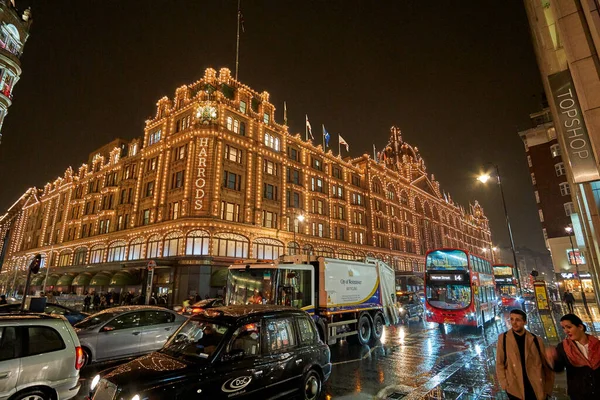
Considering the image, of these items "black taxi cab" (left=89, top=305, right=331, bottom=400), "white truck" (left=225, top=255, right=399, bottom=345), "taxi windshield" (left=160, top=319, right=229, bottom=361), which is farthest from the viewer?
"white truck" (left=225, top=255, right=399, bottom=345)

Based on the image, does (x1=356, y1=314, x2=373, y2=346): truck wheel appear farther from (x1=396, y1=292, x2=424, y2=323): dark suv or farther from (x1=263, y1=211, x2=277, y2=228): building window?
(x1=263, y1=211, x2=277, y2=228): building window

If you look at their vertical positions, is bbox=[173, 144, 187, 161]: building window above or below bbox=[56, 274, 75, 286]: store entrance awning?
above

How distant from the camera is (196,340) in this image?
572 centimetres

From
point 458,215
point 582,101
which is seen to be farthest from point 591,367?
point 458,215

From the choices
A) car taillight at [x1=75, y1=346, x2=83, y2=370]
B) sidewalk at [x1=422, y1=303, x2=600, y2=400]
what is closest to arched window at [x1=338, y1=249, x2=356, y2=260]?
sidewalk at [x1=422, y1=303, x2=600, y2=400]

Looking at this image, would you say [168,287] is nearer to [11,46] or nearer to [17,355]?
[17,355]

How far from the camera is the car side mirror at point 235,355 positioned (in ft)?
17.3

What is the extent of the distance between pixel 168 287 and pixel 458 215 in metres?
84.8

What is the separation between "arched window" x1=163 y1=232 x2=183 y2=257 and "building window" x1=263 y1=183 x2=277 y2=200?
1118cm

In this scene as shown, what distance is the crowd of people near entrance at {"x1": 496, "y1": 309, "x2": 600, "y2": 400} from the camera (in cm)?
396

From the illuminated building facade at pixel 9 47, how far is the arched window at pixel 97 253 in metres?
17.6

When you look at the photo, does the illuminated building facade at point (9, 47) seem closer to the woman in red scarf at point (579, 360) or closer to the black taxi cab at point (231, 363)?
the black taxi cab at point (231, 363)

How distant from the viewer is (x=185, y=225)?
31.4m

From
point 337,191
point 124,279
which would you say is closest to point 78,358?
point 124,279
